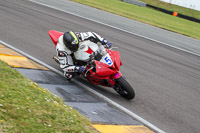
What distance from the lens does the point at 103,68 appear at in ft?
20.9

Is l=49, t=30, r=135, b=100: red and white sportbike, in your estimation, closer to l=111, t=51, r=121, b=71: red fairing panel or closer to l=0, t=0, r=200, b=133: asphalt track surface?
l=111, t=51, r=121, b=71: red fairing panel

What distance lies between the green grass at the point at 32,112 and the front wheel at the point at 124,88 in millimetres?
1831

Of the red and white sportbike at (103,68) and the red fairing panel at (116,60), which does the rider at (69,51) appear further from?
the red fairing panel at (116,60)

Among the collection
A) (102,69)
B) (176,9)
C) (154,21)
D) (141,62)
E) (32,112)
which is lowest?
(141,62)

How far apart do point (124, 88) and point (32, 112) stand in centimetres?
280

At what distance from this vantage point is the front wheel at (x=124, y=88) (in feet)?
21.2

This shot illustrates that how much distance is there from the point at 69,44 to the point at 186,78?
4.41 meters

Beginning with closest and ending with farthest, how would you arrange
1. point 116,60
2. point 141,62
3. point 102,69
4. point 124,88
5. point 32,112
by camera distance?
1. point 32,112
2. point 102,69
3. point 124,88
4. point 116,60
5. point 141,62

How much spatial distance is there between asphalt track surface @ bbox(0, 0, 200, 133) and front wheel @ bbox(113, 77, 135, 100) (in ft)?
0.49

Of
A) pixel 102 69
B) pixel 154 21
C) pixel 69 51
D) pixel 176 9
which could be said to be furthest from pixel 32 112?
pixel 176 9

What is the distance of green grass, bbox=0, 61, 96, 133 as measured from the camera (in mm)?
3781

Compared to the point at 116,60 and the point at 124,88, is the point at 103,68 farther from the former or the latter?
the point at 124,88

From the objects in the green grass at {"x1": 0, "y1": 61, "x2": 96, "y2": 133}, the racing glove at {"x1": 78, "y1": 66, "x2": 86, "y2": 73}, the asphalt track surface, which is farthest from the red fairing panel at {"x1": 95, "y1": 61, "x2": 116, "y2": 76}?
the green grass at {"x1": 0, "y1": 61, "x2": 96, "y2": 133}

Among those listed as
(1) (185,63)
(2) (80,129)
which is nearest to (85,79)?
(2) (80,129)
